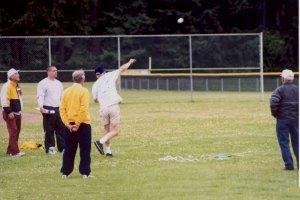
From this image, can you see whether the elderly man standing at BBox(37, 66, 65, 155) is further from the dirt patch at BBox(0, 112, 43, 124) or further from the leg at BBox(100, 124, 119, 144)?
the dirt patch at BBox(0, 112, 43, 124)

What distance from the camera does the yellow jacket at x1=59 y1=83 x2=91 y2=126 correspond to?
46.5ft

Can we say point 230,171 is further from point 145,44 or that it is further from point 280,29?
point 280,29

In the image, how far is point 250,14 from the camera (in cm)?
6556

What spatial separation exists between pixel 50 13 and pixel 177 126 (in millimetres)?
34404

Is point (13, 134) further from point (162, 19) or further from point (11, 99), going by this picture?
point (162, 19)

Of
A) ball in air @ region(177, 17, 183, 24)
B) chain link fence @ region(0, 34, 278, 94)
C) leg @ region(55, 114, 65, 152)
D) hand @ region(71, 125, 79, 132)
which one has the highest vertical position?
ball in air @ region(177, 17, 183, 24)

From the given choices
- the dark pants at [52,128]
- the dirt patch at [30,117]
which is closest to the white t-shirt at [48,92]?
the dark pants at [52,128]

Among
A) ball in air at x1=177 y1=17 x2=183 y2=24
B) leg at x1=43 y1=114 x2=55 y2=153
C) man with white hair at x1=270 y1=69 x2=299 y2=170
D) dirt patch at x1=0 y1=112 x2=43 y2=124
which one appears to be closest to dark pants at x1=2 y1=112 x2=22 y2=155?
leg at x1=43 y1=114 x2=55 y2=153

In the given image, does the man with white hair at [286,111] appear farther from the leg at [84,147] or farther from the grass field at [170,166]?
the leg at [84,147]

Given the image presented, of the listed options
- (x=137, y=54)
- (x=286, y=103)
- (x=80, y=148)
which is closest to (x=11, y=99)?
(x=80, y=148)

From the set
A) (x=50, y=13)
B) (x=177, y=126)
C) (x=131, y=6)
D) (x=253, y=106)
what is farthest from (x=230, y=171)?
(x=131, y=6)

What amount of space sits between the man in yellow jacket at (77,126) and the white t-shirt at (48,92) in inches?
137

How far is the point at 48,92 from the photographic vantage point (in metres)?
17.8

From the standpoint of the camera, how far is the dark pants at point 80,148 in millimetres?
14195
